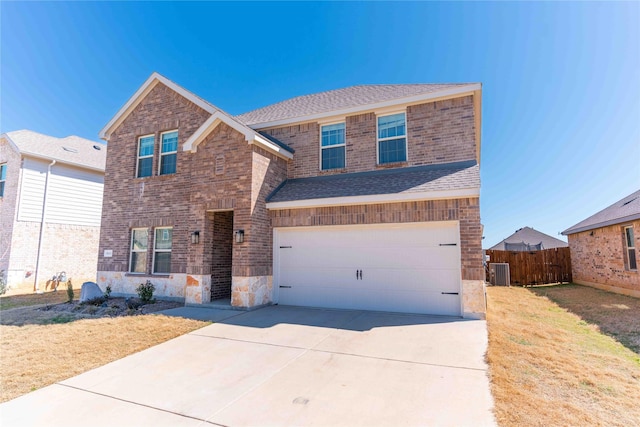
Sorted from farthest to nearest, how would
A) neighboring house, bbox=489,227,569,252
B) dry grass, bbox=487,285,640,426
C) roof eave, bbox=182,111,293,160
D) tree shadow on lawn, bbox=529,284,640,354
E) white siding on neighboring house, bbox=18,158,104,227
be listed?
neighboring house, bbox=489,227,569,252 < white siding on neighboring house, bbox=18,158,104,227 < roof eave, bbox=182,111,293,160 < tree shadow on lawn, bbox=529,284,640,354 < dry grass, bbox=487,285,640,426

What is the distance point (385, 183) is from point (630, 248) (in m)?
11.1

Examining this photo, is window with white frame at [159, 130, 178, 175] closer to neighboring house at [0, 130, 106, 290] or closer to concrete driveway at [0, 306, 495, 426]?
concrete driveway at [0, 306, 495, 426]

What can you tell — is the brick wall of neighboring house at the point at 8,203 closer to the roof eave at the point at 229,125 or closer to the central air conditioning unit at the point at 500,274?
the roof eave at the point at 229,125

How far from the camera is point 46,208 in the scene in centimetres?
1555

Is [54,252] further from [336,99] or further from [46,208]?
[336,99]

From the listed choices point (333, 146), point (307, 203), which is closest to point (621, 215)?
point (333, 146)

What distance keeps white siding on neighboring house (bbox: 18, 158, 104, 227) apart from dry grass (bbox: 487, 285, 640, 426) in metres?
19.2

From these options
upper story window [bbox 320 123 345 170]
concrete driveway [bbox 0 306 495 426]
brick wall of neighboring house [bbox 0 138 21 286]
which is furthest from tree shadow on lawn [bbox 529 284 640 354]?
brick wall of neighboring house [bbox 0 138 21 286]

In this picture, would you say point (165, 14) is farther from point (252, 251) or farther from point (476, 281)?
point (476, 281)

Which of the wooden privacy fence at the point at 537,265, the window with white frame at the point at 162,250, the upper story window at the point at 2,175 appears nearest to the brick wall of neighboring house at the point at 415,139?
the window with white frame at the point at 162,250

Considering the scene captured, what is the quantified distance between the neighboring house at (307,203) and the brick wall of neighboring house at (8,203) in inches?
244

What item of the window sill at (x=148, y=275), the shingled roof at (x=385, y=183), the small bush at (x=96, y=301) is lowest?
the small bush at (x=96, y=301)

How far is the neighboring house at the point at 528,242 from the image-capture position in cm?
2695

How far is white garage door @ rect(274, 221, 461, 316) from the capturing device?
8.03 metres
